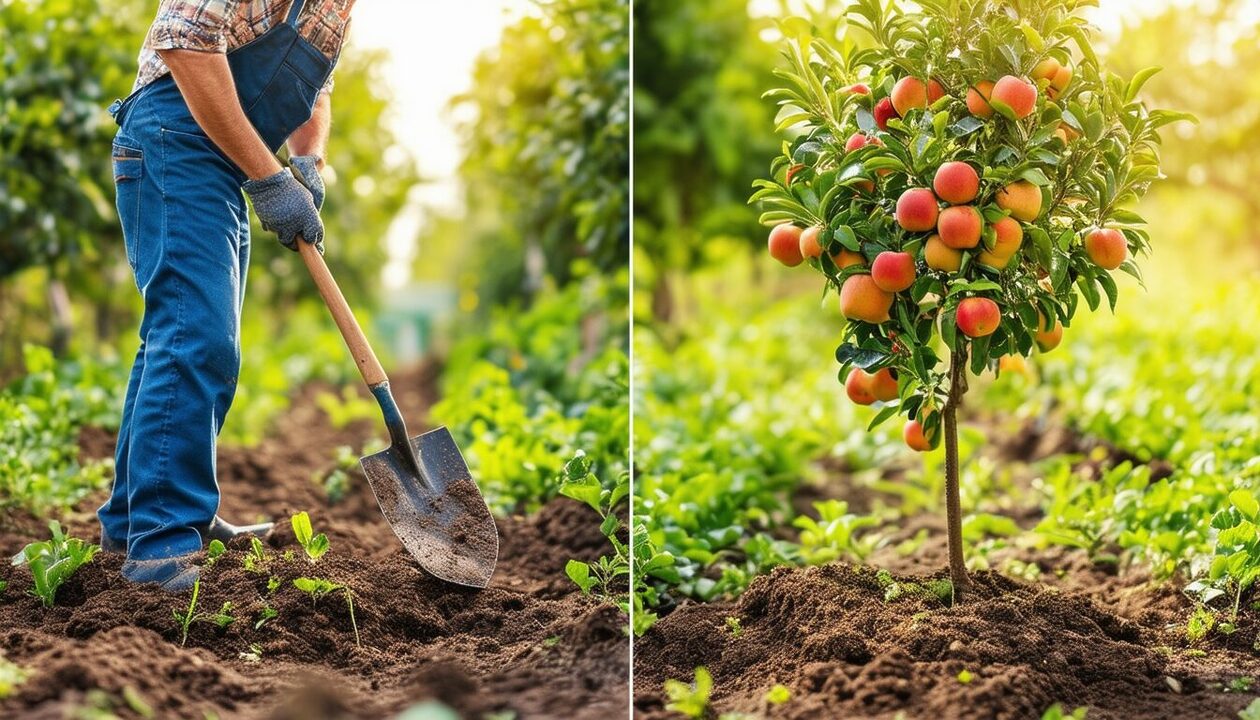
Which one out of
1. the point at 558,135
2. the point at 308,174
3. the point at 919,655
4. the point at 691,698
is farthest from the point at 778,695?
the point at 558,135

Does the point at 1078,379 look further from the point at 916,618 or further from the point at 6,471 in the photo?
the point at 6,471

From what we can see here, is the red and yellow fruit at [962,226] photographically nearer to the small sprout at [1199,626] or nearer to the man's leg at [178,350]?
the small sprout at [1199,626]

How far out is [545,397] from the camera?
4742mm

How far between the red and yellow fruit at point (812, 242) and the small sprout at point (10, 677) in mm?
1845

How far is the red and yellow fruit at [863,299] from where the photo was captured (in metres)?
2.61

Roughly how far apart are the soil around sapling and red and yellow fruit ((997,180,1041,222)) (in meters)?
0.92

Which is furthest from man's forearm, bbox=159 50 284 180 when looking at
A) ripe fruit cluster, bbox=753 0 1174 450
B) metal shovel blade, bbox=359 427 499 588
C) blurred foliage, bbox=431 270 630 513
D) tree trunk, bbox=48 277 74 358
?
tree trunk, bbox=48 277 74 358

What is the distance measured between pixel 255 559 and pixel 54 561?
49 cm

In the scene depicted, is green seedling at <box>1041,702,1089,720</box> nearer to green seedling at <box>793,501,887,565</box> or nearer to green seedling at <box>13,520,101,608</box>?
green seedling at <box>793,501,887,565</box>

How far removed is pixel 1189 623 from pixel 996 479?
1907 millimetres

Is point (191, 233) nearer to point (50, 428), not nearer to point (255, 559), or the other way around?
point (255, 559)

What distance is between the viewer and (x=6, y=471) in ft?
11.8

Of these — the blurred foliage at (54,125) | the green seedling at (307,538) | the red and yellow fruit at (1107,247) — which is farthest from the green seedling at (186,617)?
the blurred foliage at (54,125)

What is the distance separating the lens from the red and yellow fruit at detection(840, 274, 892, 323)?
2.61 meters
